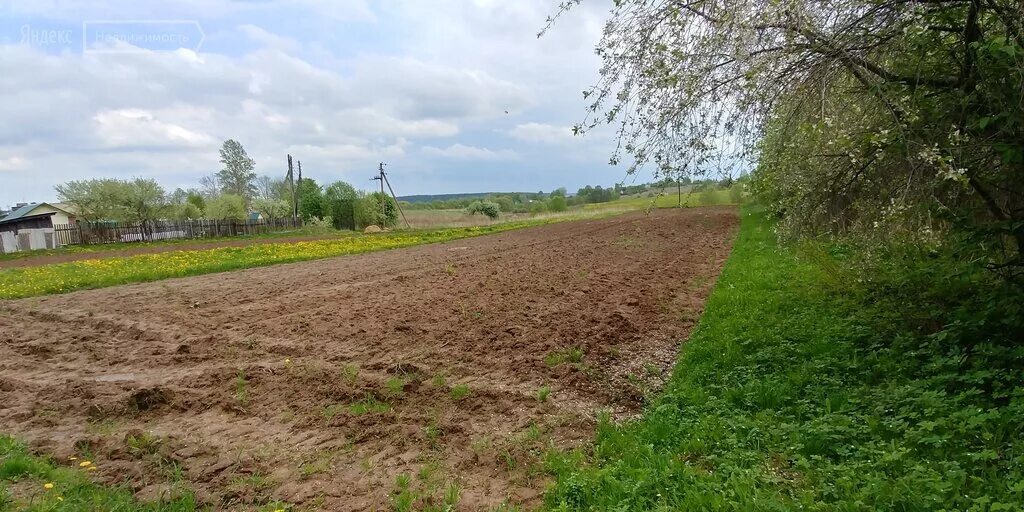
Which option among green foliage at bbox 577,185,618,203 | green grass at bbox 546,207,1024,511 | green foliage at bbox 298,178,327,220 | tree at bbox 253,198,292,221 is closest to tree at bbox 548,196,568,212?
green foliage at bbox 298,178,327,220

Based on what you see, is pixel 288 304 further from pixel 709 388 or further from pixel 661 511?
pixel 661 511

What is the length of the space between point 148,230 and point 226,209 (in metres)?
10.8

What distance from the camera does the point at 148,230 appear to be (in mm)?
38375

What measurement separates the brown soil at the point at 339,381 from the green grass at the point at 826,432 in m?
0.56

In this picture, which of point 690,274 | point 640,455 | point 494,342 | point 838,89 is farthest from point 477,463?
point 690,274

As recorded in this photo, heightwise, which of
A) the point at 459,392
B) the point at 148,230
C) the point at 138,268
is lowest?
the point at 459,392

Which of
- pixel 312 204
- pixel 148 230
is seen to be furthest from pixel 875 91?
pixel 312 204

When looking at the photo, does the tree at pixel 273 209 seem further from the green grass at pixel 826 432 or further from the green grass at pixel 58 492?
the green grass at pixel 826 432

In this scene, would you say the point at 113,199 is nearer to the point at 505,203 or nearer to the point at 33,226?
the point at 33,226

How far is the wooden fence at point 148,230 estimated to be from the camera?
34625 millimetres

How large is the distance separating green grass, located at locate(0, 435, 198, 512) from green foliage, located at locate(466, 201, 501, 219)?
56627 millimetres

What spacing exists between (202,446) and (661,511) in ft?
12.9

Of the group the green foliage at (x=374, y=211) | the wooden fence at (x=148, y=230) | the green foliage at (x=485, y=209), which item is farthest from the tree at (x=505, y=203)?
the wooden fence at (x=148, y=230)

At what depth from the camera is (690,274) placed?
41.1ft
